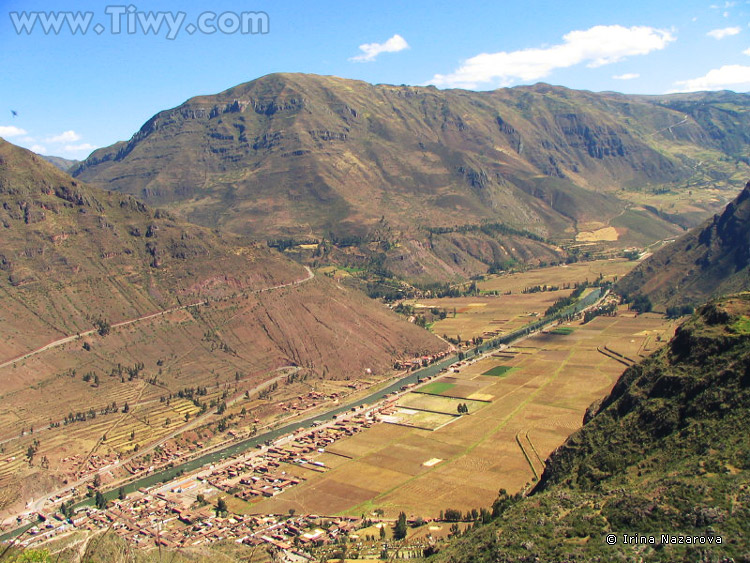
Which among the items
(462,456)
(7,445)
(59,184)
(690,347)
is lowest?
(462,456)

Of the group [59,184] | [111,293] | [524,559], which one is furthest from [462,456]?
[59,184]

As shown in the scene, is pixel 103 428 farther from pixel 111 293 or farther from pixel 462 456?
pixel 462 456

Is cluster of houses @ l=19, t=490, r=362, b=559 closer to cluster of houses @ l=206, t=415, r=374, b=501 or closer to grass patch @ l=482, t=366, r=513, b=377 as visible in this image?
cluster of houses @ l=206, t=415, r=374, b=501

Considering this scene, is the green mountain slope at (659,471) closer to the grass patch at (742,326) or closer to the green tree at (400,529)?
the grass patch at (742,326)

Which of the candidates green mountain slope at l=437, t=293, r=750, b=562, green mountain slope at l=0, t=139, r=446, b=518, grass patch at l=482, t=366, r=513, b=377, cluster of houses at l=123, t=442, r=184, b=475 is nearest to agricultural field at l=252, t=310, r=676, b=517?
grass patch at l=482, t=366, r=513, b=377

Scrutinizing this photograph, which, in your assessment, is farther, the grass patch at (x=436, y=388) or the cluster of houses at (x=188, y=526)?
the grass patch at (x=436, y=388)

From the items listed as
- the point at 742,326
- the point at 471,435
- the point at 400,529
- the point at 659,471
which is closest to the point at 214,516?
the point at 400,529

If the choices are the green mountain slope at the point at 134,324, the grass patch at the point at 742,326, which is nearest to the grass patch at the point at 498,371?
the green mountain slope at the point at 134,324
